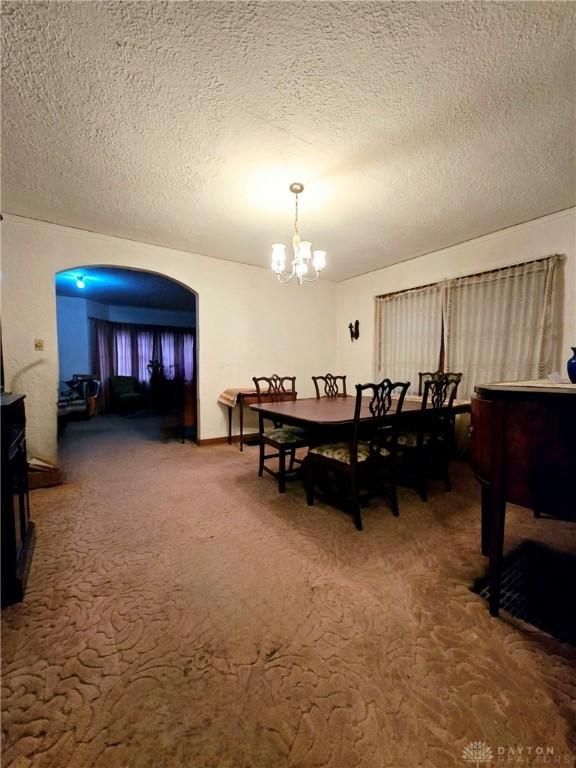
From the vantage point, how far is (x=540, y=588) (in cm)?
145

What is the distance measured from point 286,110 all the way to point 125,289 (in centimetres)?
551

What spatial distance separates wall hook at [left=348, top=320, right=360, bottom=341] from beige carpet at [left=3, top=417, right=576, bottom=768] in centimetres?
339

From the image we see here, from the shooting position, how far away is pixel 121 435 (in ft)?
15.3

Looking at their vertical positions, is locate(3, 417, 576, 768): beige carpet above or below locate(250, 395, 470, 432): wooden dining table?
below

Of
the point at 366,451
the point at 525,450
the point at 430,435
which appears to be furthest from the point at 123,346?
the point at 525,450

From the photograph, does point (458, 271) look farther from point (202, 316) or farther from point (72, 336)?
point (72, 336)

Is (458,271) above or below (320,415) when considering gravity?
above

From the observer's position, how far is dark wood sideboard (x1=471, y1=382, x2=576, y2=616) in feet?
3.48

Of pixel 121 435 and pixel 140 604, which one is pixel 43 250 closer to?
pixel 121 435

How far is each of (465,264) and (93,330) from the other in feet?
24.2

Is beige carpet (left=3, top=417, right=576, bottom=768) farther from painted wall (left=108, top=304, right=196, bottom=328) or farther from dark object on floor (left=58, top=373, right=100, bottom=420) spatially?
painted wall (left=108, top=304, right=196, bottom=328)

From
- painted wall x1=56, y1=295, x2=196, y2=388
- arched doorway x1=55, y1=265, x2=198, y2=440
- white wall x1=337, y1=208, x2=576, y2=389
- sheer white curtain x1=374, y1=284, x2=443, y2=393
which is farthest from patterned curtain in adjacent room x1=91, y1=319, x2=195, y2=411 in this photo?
sheer white curtain x1=374, y1=284, x2=443, y2=393

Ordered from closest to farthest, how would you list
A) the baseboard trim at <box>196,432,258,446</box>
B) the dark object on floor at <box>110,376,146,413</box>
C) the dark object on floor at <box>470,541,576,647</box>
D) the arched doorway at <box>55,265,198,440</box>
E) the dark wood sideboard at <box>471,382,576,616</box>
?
the dark wood sideboard at <box>471,382,576,616</box>
the dark object on floor at <box>470,541,576,647</box>
the baseboard trim at <box>196,432,258,446</box>
the arched doorway at <box>55,265,198,440</box>
the dark object on floor at <box>110,376,146,413</box>

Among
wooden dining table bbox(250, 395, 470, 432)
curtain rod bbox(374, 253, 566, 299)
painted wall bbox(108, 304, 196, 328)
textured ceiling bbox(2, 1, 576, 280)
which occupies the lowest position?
wooden dining table bbox(250, 395, 470, 432)
